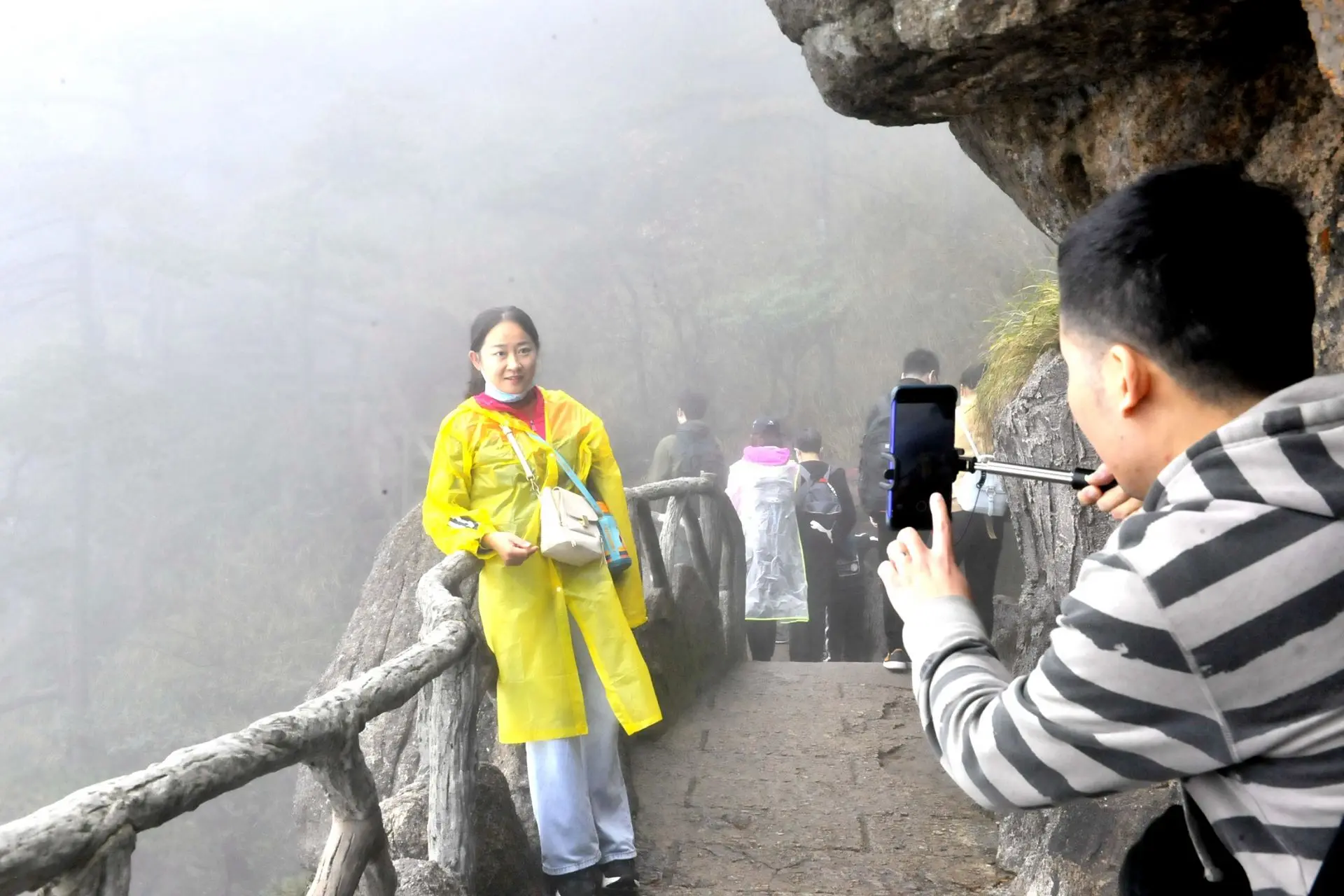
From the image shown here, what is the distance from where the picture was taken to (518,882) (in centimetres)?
300

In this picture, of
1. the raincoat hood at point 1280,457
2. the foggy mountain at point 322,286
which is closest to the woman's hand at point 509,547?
the raincoat hood at point 1280,457

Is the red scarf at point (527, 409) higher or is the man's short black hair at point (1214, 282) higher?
the man's short black hair at point (1214, 282)

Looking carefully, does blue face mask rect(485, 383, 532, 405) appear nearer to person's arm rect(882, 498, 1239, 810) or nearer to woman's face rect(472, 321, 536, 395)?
woman's face rect(472, 321, 536, 395)

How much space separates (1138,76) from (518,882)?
2694 millimetres

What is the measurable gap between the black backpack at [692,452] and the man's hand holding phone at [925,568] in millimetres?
7089

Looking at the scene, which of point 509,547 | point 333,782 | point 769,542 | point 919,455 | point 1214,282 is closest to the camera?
point 1214,282

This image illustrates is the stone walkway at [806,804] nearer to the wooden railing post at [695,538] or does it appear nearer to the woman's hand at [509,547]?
the wooden railing post at [695,538]

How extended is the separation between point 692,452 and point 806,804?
439cm

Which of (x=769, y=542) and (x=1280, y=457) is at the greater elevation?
(x=1280, y=457)

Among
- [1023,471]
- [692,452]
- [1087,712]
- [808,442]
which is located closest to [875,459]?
[808,442]

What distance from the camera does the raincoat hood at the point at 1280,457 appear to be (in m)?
0.77

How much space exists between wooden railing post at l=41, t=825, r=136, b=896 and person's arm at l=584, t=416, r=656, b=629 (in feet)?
6.71

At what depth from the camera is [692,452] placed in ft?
27.3

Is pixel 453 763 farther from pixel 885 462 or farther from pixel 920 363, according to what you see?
pixel 920 363
